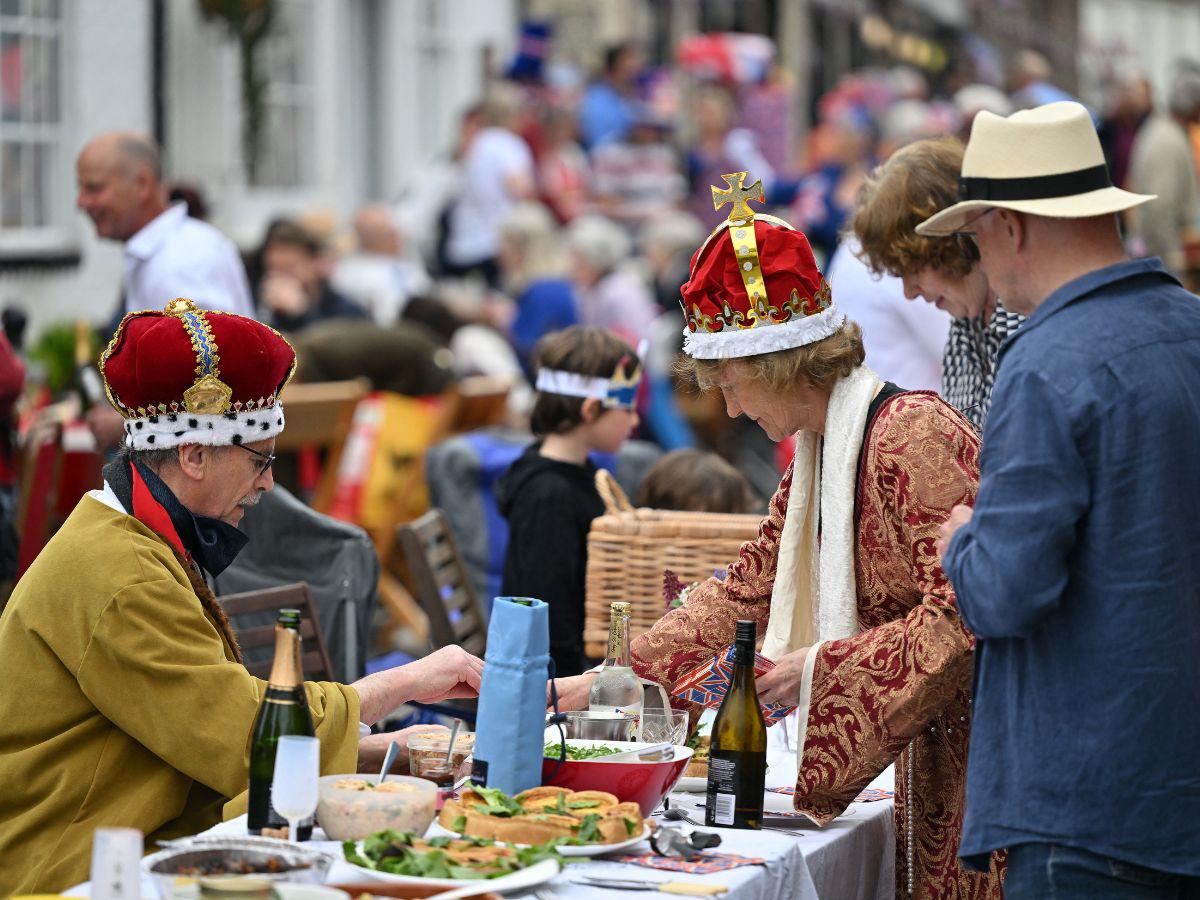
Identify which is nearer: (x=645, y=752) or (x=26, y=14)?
(x=645, y=752)

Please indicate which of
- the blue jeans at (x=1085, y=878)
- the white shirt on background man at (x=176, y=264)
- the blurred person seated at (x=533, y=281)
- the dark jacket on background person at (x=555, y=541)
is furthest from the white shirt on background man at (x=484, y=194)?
the blue jeans at (x=1085, y=878)

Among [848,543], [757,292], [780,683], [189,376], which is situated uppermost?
[757,292]

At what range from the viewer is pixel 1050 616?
2.69 meters

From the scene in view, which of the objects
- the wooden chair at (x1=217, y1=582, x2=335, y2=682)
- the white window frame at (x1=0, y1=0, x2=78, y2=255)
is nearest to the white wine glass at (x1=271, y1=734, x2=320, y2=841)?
the wooden chair at (x1=217, y1=582, x2=335, y2=682)

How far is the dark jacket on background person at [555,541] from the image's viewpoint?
498 cm

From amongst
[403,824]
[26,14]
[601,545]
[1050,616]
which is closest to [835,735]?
[1050,616]

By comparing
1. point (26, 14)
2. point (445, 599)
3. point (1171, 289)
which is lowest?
point (445, 599)

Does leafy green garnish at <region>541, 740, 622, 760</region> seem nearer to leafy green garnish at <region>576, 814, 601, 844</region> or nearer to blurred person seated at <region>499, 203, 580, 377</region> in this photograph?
leafy green garnish at <region>576, 814, 601, 844</region>

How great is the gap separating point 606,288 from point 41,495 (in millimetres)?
5292

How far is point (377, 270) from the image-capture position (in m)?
11.2

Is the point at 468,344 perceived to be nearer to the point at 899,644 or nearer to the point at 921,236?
the point at 921,236

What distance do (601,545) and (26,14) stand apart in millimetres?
6487

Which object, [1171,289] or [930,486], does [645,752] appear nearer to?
[930,486]

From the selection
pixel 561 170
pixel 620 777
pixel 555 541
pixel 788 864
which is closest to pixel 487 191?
pixel 561 170
